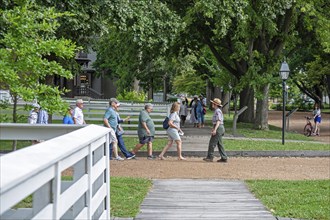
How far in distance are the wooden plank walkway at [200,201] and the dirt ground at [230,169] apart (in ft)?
5.06

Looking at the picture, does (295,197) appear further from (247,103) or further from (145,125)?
(247,103)

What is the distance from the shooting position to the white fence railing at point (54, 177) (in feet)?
7.48

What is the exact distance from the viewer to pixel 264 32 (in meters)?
29.5

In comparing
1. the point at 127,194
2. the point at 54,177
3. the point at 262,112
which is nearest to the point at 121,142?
the point at 127,194

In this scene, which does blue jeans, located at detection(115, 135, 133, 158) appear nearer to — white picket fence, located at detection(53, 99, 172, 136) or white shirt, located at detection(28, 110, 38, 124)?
white shirt, located at detection(28, 110, 38, 124)

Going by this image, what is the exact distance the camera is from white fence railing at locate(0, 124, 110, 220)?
2.28 metres

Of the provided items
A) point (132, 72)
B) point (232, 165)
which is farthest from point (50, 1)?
point (132, 72)

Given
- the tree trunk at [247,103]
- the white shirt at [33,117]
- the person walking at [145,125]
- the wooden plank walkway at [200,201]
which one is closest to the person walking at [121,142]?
the person walking at [145,125]

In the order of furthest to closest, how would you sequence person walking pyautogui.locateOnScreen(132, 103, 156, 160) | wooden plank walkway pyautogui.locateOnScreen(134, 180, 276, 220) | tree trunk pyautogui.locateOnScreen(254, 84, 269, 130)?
tree trunk pyautogui.locateOnScreen(254, 84, 269, 130)
person walking pyautogui.locateOnScreen(132, 103, 156, 160)
wooden plank walkway pyautogui.locateOnScreen(134, 180, 276, 220)

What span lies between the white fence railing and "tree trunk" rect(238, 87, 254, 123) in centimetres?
2829

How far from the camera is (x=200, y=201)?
9.08 meters

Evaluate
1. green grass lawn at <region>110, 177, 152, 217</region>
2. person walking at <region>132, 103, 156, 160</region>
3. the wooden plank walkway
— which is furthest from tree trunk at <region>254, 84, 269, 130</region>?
green grass lawn at <region>110, 177, 152, 217</region>

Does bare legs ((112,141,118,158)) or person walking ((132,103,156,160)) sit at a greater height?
person walking ((132,103,156,160))

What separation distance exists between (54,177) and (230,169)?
1154 cm
